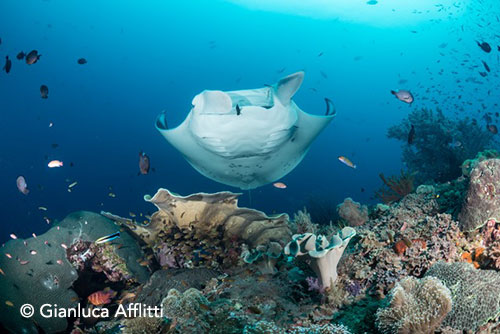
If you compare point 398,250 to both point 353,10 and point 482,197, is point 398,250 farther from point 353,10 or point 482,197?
point 353,10

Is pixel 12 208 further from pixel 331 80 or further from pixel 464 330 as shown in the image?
pixel 331 80

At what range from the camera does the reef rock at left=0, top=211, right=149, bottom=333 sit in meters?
4.77

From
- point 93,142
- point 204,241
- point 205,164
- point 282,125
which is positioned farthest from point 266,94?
point 93,142

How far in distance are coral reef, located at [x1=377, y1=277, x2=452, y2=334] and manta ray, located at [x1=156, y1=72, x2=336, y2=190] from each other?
114 inches

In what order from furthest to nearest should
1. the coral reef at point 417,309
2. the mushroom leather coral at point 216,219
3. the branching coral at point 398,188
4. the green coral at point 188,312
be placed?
the branching coral at point 398,188 < the mushroom leather coral at point 216,219 < the green coral at point 188,312 < the coral reef at point 417,309

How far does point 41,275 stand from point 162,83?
76906mm

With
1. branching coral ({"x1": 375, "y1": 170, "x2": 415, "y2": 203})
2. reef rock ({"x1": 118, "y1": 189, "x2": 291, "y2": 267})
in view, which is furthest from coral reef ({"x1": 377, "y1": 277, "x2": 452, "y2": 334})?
branching coral ({"x1": 375, "y1": 170, "x2": 415, "y2": 203})

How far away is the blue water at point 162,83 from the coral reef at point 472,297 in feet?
88.2

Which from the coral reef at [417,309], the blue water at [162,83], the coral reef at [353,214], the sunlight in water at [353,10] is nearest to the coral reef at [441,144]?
the coral reef at [353,214]

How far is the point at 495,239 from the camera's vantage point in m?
2.82

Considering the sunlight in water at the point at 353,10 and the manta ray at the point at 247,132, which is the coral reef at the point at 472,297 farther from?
the sunlight in water at the point at 353,10

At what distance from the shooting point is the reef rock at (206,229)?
14.8ft

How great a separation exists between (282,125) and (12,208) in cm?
4824

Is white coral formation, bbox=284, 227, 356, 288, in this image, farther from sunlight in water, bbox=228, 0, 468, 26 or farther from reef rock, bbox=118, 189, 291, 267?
sunlight in water, bbox=228, 0, 468, 26
